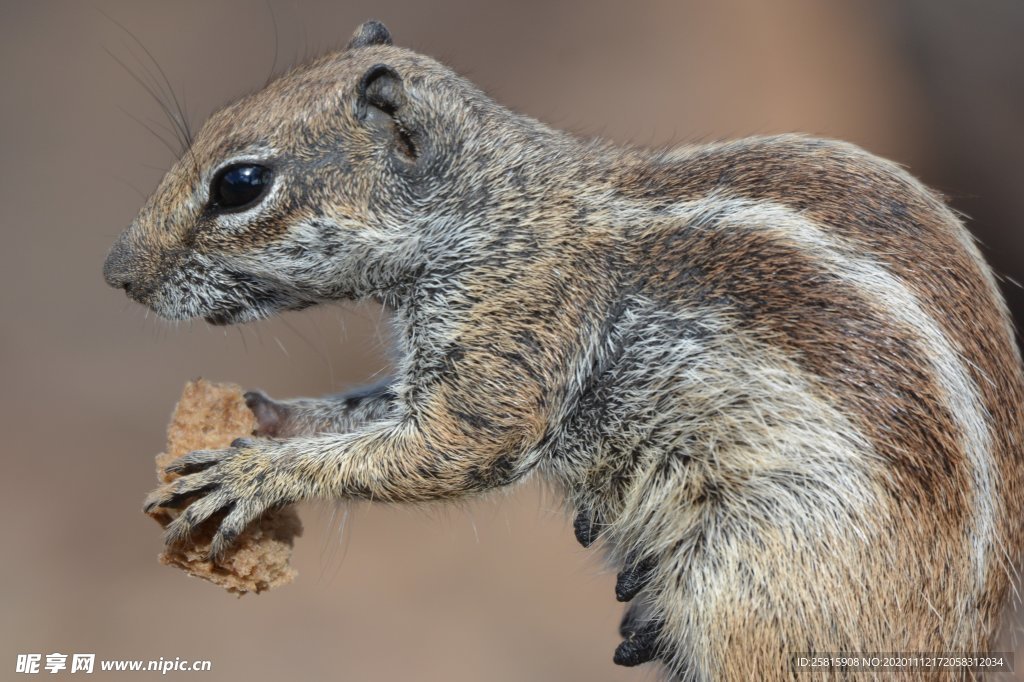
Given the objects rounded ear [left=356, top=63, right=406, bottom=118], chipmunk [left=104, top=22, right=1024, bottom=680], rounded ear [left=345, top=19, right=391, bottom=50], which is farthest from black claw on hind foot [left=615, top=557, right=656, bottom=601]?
rounded ear [left=345, top=19, right=391, bottom=50]

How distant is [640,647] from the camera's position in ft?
6.73

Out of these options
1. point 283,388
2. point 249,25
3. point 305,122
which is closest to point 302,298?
point 305,122

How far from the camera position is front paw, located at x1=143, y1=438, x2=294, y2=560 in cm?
192

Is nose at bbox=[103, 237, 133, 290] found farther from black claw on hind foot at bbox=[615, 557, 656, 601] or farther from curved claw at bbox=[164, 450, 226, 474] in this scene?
black claw on hind foot at bbox=[615, 557, 656, 601]

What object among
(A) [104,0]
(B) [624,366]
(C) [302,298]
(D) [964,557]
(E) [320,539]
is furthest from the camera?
(A) [104,0]

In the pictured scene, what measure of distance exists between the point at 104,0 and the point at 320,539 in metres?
2.91

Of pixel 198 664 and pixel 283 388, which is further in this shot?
pixel 283 388

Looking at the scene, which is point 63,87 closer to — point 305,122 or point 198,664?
point 198,664

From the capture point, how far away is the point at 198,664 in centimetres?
330

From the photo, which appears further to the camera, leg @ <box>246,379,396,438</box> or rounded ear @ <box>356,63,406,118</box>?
leg @ <box>246,379,396,438</box>

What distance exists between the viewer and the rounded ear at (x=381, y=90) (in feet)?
6.70

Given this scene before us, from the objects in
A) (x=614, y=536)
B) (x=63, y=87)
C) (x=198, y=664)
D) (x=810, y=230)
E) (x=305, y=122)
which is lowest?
(x=198, y=664)

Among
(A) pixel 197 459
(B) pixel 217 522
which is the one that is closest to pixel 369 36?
(A) pixel 197 459

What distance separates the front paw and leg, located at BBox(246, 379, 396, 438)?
27cm
